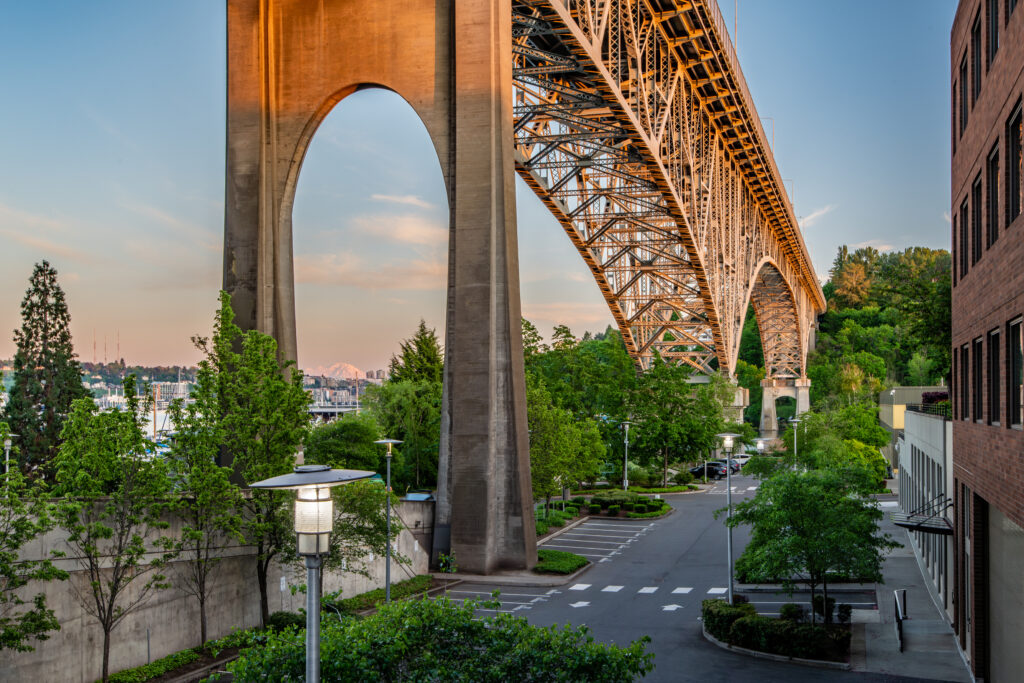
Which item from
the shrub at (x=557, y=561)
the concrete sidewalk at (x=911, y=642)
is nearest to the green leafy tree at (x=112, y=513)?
the shrub at (x=557, y=561)

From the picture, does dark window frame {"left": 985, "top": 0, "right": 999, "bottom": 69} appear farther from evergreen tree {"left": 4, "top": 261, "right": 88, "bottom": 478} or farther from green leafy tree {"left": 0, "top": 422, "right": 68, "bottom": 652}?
evergreen tree {"left": 4, "top": 261, "right": 88, "bottom": 478}

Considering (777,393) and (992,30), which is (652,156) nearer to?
(992,30)

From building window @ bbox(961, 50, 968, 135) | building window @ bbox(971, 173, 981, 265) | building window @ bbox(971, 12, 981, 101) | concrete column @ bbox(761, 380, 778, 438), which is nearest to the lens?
building window @ bbox(971, 12, 981, 101)

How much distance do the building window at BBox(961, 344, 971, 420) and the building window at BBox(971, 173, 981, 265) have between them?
232 cm

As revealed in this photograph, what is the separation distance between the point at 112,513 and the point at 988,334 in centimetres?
1816

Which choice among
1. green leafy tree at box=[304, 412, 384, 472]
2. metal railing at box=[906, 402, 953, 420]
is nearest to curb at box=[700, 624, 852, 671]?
metal railing at box=[906, 402, 953, 420]

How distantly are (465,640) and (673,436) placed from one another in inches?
1978

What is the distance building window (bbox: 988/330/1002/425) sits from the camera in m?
17.9

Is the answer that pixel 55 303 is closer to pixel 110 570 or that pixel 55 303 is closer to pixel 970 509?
pixel 110 570

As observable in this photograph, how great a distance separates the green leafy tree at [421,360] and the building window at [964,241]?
4828 centimetres

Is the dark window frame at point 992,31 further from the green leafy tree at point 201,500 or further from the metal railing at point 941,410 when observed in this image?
the green leafy tree at point 201,500

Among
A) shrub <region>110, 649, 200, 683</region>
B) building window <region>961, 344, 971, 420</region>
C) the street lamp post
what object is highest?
building window <region>961, 344, 971, 420</region>

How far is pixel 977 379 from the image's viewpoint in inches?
806

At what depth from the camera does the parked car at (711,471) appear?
238ft
